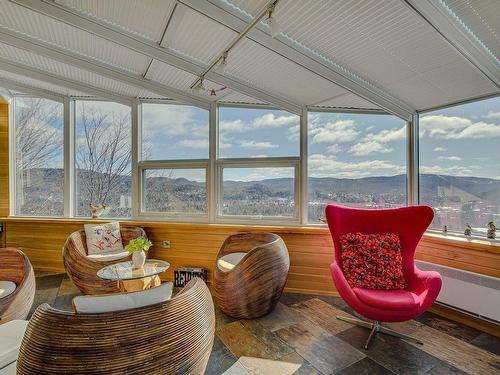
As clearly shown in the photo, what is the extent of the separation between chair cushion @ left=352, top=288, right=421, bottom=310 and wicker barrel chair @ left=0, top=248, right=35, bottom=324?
2.72 m

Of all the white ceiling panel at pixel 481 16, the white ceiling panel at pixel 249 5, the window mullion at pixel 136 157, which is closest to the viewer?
the white ceiling panel at pixel 481 16

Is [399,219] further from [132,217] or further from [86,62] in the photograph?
[86,62]

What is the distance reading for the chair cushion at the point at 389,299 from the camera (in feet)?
6.72

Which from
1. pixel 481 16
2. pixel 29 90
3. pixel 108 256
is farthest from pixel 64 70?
pixel 481 16

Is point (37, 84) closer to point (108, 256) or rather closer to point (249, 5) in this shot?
point (108, 256)

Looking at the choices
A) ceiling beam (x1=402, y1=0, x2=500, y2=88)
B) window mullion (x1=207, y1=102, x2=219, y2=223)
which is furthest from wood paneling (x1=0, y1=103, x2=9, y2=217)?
ceiling beam (x1=402, y1=0, x2=500, y2=88)

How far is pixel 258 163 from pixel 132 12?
7.18 feet

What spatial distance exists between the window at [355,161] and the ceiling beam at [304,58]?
0.39m

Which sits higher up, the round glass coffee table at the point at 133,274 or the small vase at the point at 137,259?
the small vase at the point at 137,259

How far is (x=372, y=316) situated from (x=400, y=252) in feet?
2.60

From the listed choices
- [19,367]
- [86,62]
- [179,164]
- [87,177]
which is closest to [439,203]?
[179,164]

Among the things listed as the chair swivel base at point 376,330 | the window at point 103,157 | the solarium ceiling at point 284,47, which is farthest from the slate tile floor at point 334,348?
the window at point 103,157

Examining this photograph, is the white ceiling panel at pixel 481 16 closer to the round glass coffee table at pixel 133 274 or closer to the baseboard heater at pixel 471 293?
the baseboard heater at pixel 471 293

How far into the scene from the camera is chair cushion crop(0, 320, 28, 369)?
4.22ft
